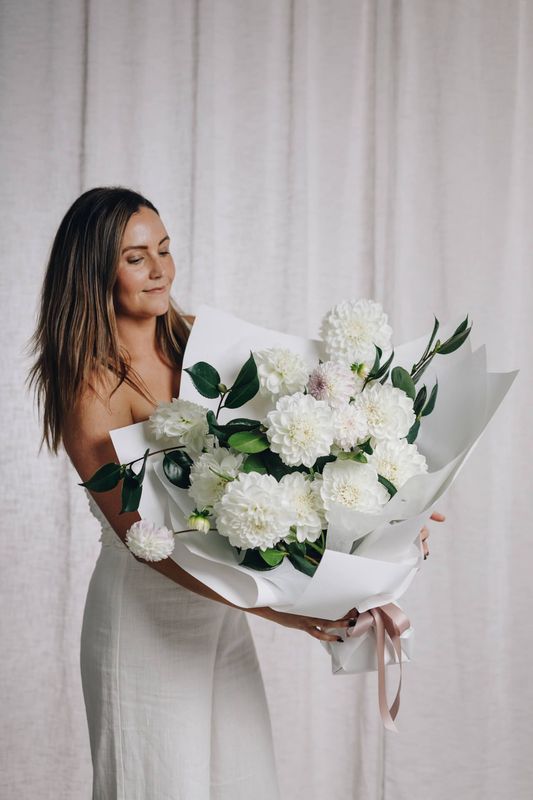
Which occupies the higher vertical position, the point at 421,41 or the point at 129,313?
the point at 421,41

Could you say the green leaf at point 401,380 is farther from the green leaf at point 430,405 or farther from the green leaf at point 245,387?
the green leaf at point 245,387

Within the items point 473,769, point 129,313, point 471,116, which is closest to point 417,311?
point 471,116

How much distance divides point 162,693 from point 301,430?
63cm

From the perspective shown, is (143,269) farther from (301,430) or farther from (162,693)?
(162,693)

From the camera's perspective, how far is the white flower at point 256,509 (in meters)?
1.03

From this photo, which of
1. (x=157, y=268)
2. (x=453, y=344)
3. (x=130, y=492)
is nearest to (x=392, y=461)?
(x=453, y=344)

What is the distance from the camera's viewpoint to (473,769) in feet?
8.14

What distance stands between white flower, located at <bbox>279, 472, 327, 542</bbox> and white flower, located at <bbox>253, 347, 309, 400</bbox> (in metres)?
0.13

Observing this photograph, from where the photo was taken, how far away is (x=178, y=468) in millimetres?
1165

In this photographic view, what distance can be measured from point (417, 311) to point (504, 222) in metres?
0.36

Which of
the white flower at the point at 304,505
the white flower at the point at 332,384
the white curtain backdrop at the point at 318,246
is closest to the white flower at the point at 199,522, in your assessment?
the white flower at the point at 304,505

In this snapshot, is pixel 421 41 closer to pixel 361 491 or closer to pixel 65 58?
pixel 65 58

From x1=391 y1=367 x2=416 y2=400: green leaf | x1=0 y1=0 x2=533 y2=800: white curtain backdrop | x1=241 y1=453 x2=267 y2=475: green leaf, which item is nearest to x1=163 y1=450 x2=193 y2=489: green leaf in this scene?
x1=241 y1=453 x2=267 y2=475: green leaf

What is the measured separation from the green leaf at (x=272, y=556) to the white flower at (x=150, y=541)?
0.12m
